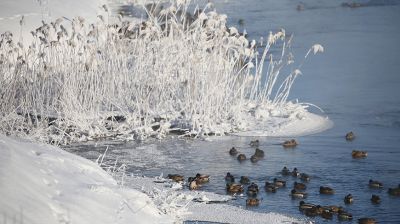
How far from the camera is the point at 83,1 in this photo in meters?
19.6

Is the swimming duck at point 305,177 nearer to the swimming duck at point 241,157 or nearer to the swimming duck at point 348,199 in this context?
the swimming duck at point 348,199

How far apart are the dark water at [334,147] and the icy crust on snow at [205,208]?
18cm

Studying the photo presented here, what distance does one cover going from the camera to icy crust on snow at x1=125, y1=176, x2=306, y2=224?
6902 millimetres

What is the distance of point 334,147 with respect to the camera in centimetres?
991

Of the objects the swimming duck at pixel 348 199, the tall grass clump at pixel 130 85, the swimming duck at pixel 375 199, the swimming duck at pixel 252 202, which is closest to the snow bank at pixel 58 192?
the swimming duck at pixel 252 202

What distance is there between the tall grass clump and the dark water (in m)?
0.52

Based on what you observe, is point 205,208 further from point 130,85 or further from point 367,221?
point 130,85

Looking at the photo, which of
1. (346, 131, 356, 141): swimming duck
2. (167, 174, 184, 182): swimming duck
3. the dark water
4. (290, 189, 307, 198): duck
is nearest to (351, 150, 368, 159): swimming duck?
the dark water

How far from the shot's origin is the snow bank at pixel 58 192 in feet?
17.4

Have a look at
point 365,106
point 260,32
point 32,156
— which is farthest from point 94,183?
point 260,32

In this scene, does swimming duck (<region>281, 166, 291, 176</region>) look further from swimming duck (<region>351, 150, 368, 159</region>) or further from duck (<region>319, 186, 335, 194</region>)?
swimming duck (<region>351, 150, 368, 159</region>)

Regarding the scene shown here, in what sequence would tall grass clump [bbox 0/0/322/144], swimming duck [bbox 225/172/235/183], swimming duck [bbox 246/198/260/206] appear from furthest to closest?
tall grass clump [bbox 0/0/322/144] → swimming duck [bbox 225/172/235/183] → swimming duck [bbox 246/198/260/206]

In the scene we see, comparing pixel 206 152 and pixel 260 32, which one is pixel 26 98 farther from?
pixel 260 32

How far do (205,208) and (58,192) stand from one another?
1.83m
